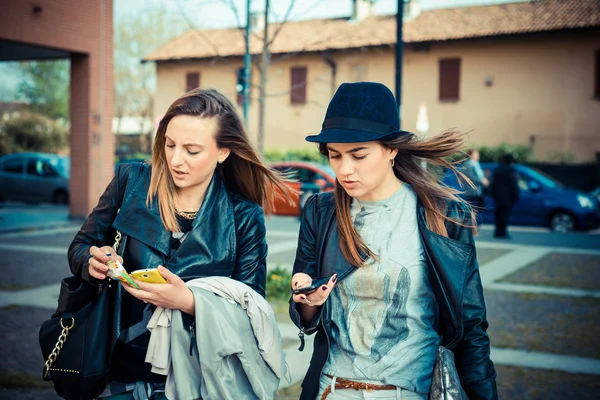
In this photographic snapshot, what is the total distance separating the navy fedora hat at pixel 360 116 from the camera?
2.36 meters

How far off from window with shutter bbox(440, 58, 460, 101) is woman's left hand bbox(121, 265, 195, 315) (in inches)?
1157

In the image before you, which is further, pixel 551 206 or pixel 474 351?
pixel 551 206

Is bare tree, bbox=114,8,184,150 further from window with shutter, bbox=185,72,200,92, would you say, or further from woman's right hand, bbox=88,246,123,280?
woman's right hand, bbox=88,246,123,280

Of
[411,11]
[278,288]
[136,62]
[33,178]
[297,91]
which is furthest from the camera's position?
[136,62]

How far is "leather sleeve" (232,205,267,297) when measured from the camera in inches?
101

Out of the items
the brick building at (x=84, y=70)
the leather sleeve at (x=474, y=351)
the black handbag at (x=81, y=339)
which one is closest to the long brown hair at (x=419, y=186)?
the leather sleeve at (x=474, y=351)

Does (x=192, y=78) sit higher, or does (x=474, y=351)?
(x=192, y=78)

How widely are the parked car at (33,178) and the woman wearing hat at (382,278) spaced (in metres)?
22.1

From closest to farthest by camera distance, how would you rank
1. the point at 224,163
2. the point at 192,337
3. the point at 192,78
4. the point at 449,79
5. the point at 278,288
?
Result: the point at 192,337 < the point at 224,163 < the point at 278,288 < the point at 449,79 < the point at 192,78

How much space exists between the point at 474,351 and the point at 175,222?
113 cm

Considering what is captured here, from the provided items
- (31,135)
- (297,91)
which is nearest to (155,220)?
(297,91)

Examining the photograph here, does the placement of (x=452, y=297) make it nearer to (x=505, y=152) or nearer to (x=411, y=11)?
(x=505, y=152)

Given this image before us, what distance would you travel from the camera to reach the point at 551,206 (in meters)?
17.6

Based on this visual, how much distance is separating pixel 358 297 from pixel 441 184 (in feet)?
1.93
